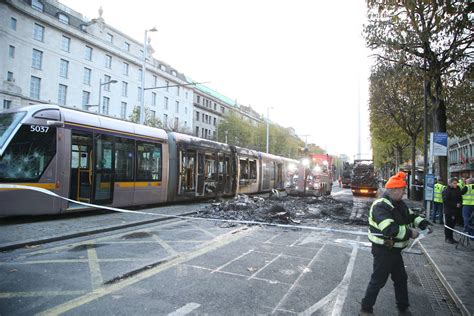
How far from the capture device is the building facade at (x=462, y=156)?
30.8m

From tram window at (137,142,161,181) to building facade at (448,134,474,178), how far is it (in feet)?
89.5

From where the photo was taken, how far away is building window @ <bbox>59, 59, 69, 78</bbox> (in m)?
38.1

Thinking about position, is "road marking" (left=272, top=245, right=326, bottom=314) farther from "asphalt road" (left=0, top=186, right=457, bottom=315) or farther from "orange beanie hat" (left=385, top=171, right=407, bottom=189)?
"orange beanie hat" (left=385, top=171, right=407, bottom=189)

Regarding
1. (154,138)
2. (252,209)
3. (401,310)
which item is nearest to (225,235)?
(252,209)

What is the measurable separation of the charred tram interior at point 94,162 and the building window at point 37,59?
29509 millimetres

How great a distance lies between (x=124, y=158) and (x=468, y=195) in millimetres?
10675

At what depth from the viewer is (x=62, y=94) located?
126 ft

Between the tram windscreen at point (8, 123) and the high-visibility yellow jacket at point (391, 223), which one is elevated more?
the tram windscreen at point (8, 123)

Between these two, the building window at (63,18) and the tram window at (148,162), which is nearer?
the tram window at (148,162)

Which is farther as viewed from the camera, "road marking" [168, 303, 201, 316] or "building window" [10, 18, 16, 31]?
"building window" [10, 18, 16, 31]

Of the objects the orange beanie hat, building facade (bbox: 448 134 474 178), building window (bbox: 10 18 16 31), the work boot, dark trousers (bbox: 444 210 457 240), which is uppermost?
building window (bbox: 10 18 16 31)

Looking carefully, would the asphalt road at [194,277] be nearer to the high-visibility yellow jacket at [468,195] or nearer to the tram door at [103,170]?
the tram door at [103,170]

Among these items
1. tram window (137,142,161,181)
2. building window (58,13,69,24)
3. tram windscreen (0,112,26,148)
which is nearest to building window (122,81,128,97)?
Result: building window (58,13,69,24)

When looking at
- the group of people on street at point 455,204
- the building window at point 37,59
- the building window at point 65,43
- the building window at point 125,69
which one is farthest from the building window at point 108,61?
the group of people on street at point 455,204
